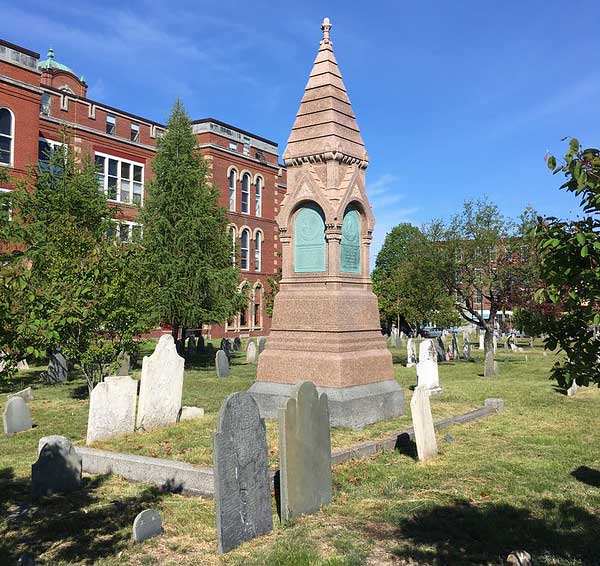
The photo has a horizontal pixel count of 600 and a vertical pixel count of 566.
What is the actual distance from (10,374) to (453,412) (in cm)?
974

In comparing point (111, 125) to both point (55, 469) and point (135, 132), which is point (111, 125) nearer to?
point (135, 132)

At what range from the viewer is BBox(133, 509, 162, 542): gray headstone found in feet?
18.7

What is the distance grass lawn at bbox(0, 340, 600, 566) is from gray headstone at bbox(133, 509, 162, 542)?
98mm

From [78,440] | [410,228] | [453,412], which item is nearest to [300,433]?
[78,440]

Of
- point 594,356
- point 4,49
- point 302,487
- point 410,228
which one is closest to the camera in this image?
point 594,356

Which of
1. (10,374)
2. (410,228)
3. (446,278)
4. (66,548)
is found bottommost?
(66,548)

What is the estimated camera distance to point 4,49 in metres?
30.2

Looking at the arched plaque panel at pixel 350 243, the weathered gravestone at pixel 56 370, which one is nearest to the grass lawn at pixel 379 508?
the arched plaque panel at pixel 350 243

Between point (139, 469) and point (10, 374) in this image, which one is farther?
point (139, 469)

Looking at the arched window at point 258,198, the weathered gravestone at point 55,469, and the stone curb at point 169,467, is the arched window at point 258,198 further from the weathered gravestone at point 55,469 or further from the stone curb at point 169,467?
the weathered gravestone at point 55,469

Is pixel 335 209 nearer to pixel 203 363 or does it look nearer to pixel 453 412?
pixel 453 412

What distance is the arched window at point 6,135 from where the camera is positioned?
3045 centimetres

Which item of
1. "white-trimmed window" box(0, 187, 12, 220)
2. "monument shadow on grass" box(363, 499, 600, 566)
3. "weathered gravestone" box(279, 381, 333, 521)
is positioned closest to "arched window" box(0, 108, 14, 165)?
"white-trimmed window" box(0, 187, 12, 220)

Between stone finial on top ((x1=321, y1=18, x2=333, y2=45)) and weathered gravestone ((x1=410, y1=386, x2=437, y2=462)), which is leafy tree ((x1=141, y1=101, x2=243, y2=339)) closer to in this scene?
stone finial on top ((x1=321, y1=18, x2=333, y2=45))
